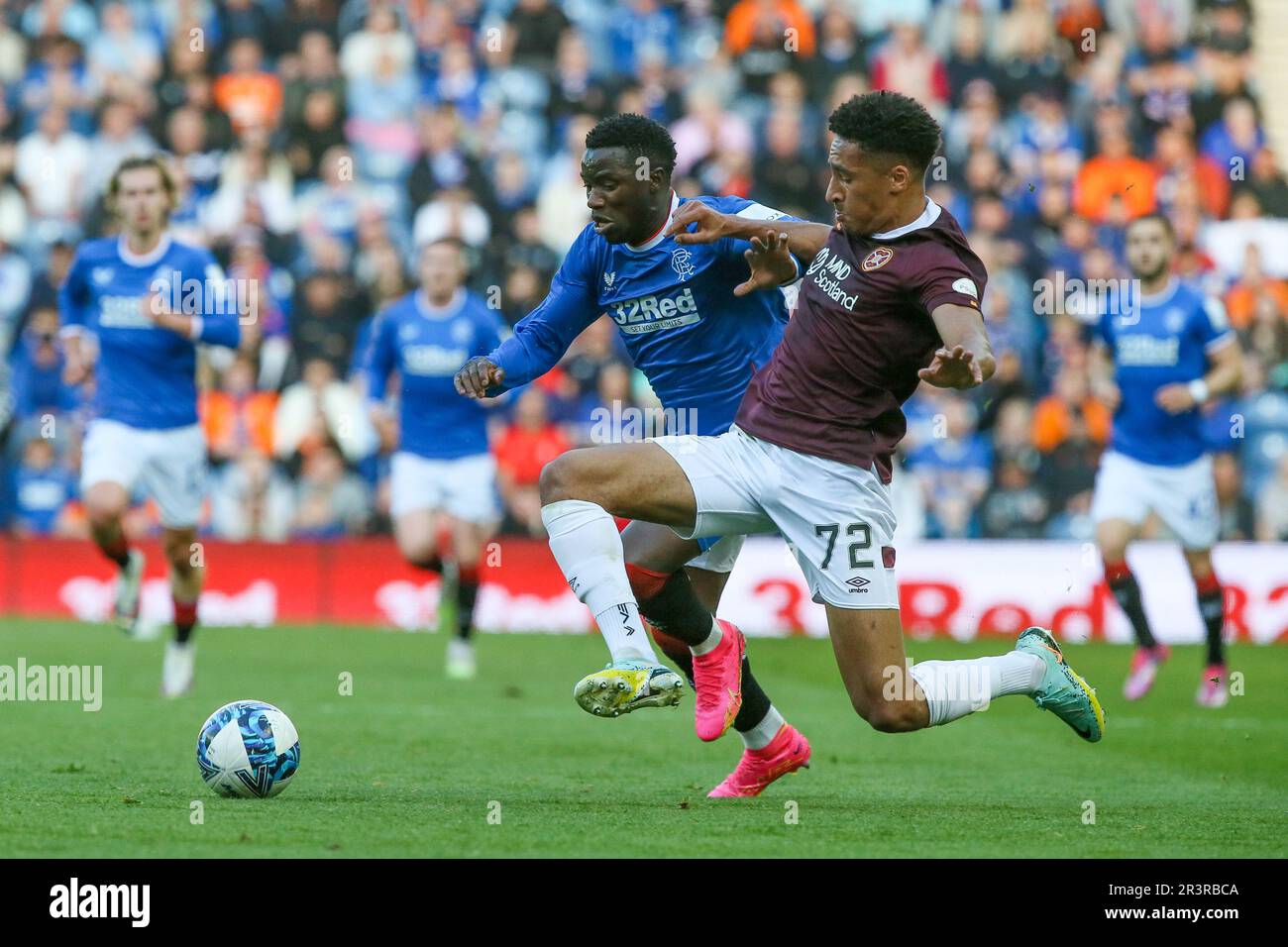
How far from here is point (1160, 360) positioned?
538 inches

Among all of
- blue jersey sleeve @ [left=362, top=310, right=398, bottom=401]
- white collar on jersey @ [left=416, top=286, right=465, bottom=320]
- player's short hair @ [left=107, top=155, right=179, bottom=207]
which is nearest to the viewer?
player's short hair @ [left=107, top=155, right=179, bottom=207]

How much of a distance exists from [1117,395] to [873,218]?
7.28 meters

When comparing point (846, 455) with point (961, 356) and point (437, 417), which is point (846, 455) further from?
point (437, 417)

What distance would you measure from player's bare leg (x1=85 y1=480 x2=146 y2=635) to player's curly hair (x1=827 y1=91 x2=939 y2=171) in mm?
6422

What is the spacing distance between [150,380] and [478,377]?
5.40m

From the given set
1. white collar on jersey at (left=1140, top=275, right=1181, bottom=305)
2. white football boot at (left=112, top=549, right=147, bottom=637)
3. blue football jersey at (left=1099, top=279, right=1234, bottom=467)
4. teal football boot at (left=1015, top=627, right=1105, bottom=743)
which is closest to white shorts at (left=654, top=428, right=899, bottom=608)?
teal football boot at (left=1015, top=627, right=1105, bottom=743)

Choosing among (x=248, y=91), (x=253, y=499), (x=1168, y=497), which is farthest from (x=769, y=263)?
(x=248, y=91)

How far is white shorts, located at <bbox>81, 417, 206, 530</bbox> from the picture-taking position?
12.2 m

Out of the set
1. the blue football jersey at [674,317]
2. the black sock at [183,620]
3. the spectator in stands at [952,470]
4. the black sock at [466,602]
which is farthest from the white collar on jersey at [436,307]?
the blue football jersey at [674,317]

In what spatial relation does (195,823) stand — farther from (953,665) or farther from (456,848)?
(953,665)

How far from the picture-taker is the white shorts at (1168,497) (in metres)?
13.6

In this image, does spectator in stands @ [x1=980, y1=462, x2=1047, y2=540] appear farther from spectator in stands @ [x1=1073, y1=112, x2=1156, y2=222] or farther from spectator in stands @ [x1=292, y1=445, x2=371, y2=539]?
spectator in stands @ [x1=292, y1=445, x2=371, y2=539]

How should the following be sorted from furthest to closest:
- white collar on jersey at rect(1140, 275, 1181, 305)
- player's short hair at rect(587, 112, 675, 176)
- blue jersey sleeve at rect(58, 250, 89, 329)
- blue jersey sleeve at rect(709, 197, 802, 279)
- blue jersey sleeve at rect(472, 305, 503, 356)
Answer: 1. blue jersey sleeve at rect(472, 305, 503, 356)
2. white collar on jersey at rect(1140, 275, 1181, 305)
3. blue jersey sleeve at rect(58, 250, 89, 329)
4. blue jersey sleeve at rect(709, 197, 802, 279)
5. player's short hair at rect(587, 112, 675, 176)
